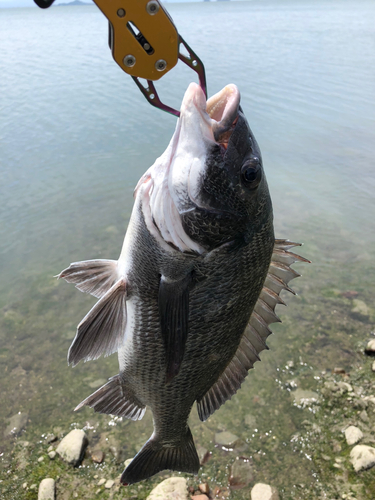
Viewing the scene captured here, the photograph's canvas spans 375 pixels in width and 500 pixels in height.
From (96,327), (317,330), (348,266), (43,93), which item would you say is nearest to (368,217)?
(348,266)

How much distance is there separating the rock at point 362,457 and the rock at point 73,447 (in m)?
2.39

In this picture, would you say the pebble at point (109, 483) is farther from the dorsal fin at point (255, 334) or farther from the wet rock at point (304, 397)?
the wet rock at point (304, 397)

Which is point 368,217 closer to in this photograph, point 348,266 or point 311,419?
point 348,266

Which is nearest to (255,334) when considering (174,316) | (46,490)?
(174,316)

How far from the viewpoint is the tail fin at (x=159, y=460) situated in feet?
8.78

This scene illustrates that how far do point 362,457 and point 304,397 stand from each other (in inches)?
33.4

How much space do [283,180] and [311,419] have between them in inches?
222

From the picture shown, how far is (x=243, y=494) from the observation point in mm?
3533

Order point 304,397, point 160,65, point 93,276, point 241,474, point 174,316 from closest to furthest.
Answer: point 160,65 → point 174,316 → point 93,276 → point 241,474 → point 304,397

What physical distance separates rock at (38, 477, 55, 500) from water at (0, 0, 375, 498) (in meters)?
0.66

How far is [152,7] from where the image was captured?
137 cm

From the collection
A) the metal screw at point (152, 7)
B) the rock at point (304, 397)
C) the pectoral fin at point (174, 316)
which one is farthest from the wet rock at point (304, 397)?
the metal screw at point (152, 7)

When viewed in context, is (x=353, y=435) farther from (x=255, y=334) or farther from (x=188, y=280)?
(x=188, y=280)

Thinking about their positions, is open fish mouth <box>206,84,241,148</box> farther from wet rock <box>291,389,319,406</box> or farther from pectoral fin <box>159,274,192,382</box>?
wet rock <box>291,389,319,406</box>
